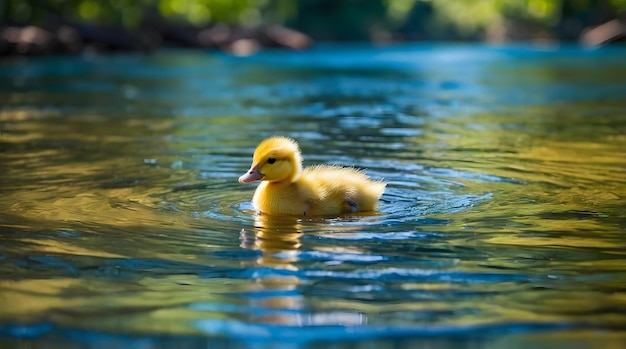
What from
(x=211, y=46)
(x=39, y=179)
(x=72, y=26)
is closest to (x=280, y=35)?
(x=211, y=46)

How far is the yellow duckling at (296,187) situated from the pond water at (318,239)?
17cm

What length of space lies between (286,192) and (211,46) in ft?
173

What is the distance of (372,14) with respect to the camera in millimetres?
87562

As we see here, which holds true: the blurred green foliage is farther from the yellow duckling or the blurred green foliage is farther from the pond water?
the yellow duckling

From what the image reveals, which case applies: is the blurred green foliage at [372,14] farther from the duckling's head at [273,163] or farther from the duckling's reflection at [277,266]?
the duckling's reflection at [277,266]

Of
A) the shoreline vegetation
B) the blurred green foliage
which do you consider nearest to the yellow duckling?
the shoreline vegetation

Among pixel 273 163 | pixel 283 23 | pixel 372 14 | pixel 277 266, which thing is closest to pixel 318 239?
pixel 277 266

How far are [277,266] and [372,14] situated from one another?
83.0 meters

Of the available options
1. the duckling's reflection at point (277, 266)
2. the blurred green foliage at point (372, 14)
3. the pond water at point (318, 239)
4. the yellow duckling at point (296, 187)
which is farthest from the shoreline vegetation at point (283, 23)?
the duckling's reflection at point (277, 266)

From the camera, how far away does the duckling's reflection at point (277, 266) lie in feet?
16.3

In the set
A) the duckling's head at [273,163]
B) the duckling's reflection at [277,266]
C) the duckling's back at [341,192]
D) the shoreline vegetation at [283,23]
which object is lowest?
the duckling's reflection at [277,266]

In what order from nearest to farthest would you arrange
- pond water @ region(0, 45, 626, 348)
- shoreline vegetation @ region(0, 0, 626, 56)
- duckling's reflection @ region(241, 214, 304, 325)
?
1. pond water @ region(0, 45, 626, 348)
2. duckling's reflection @ region(241, 214, 304, 325)
3. shoreline vegetation @ region(0, 0, 626, 56)

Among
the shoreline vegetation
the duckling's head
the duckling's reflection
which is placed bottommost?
the duckling's reflection

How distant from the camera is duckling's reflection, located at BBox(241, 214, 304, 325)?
4973mm
